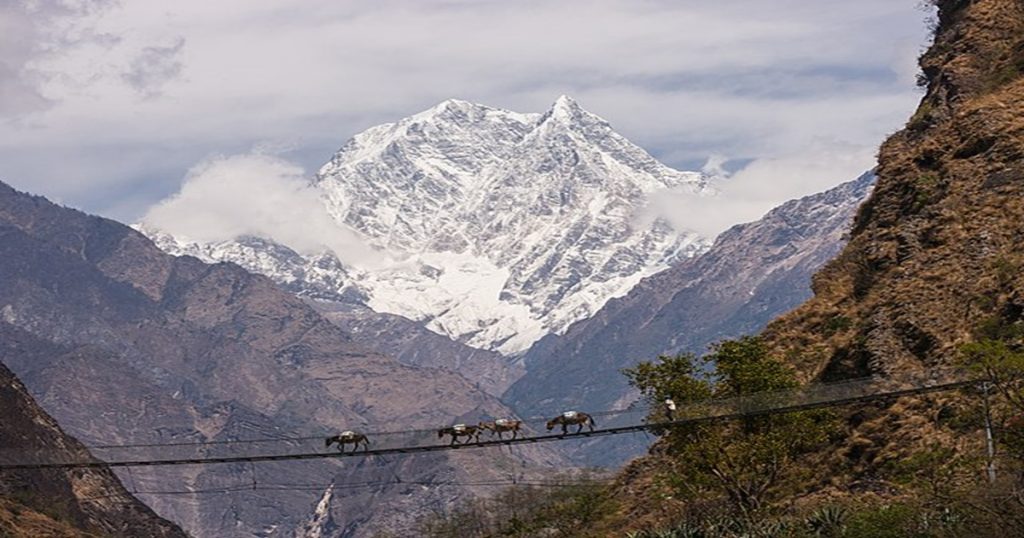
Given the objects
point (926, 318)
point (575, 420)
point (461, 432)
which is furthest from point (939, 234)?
point (461, 432)

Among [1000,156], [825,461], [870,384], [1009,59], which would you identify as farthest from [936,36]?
[870,384]

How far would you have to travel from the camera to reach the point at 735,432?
95688 mm

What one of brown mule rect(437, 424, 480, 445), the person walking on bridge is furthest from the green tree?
brown mule rect(437, 424, 480, 445)

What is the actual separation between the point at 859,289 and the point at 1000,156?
14399 mm

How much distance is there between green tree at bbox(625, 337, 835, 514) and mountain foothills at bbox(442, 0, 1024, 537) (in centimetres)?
13

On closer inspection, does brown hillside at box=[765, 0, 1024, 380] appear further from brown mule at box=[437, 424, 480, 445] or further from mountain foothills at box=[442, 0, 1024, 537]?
brown mule at box=[437, 424, 480, 445]

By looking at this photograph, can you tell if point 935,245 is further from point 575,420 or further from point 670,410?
point 575,420

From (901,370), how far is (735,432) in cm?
1184

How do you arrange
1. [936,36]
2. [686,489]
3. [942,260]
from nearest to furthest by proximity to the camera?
[686,489] < [942,260] < [936,36]

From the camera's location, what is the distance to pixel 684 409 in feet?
303

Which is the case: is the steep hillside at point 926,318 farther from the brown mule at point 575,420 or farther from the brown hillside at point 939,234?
the brown mule at point 575,420

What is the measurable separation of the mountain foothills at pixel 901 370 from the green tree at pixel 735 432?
13cm

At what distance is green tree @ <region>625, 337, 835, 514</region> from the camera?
92500 mm

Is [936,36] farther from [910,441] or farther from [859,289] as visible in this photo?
[910,441]
